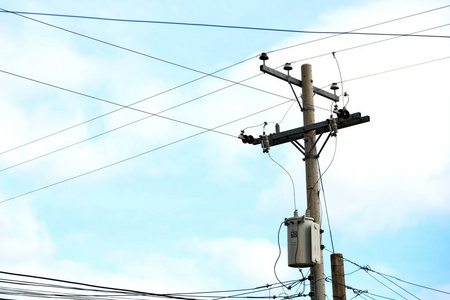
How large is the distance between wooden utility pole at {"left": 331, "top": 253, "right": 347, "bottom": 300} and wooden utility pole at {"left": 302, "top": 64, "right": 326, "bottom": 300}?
33.7 inches

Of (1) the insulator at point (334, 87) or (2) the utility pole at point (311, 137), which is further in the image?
(1) the insulator at point (334, 87)

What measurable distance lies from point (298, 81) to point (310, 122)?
3.90ft

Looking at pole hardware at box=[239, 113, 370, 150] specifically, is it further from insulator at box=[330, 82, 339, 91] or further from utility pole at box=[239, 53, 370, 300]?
insulator at box=[330, 82, 339, 91]

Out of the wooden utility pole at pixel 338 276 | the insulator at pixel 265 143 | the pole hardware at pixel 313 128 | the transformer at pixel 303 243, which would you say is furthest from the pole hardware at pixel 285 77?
the wooden utility pole at pixel 338 276

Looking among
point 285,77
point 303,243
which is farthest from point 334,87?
point 303,243

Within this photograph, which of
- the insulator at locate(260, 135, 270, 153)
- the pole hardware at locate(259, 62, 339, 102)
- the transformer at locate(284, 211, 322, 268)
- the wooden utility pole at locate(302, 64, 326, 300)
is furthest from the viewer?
the pole hardware at locate(259, 62, 339, 102)

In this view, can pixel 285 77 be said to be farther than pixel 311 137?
Yes

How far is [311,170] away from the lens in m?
15.3

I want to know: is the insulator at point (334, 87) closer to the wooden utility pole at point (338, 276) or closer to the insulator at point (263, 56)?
the insulator at point (263, 56)

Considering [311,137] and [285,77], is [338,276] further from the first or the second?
[285,77]

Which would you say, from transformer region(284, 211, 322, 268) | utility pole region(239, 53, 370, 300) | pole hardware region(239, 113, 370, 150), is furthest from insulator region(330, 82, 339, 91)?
transformer region(284, 211, 322, 268)

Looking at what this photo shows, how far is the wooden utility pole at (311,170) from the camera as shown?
47.2 feet

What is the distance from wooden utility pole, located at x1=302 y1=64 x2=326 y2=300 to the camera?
14391 mm

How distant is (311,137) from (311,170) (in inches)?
29.3
